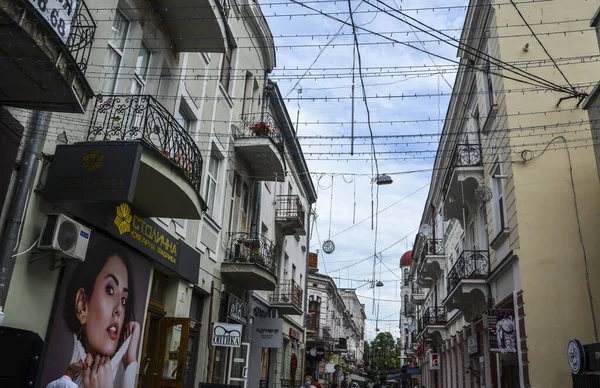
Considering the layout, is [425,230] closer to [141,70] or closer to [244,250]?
[244,250]

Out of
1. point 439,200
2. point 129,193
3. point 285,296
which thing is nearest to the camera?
point 129,193

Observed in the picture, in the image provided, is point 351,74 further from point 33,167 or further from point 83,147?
point 33,167

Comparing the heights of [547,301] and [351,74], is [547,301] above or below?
below

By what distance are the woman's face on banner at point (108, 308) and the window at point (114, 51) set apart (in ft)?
10.1

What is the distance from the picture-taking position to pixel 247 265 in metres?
14.5

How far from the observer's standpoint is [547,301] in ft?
38.2

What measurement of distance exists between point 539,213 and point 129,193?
9.86 meters

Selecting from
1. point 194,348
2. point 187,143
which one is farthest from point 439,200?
point 187,143

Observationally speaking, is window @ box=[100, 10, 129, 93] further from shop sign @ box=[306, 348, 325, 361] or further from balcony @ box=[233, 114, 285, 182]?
shop sign @ box=[306, 348, 325, 361]

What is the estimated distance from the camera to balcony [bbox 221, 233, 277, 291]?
14.5 metres

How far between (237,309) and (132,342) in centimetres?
597

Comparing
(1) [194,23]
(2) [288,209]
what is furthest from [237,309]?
(1) [194,23]

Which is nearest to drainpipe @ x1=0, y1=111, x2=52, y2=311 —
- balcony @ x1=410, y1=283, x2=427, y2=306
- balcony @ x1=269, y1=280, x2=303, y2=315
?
balcony @ x1=269, y1=280, x2=303, y2=315

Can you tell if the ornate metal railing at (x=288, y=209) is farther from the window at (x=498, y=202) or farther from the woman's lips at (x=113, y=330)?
the woman's lips at (x=113, y=330)
